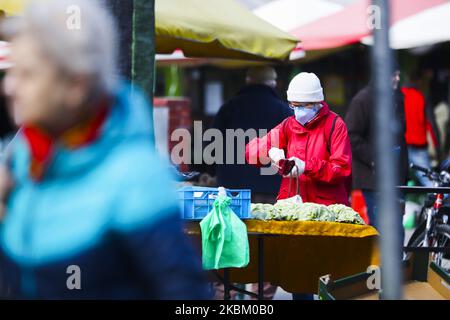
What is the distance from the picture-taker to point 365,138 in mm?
9047

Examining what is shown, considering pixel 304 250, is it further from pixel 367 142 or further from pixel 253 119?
pixel 367 142

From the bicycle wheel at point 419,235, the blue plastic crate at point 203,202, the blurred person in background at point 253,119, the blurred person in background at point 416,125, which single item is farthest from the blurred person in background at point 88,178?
the blurred person in background at point 416,125

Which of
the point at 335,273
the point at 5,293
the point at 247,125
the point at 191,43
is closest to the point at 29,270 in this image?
the point at 5,293

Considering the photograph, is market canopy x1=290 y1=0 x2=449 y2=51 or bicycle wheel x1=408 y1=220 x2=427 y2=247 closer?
bicycle wheel x1=408 y1=220 x2=427 y2=247

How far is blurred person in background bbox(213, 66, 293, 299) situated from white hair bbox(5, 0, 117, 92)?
516cm

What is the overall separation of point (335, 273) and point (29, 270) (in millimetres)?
3901

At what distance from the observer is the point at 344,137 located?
6496mm

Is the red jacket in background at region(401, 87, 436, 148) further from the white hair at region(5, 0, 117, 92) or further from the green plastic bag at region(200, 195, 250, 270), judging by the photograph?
the white hair at region(5, 0, 117, 92)

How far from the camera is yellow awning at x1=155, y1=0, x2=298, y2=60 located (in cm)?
708

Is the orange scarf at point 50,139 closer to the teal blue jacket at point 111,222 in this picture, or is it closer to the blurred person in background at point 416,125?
the teal blue jacket at point 111,222

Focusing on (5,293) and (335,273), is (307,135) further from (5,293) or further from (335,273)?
(5,293)

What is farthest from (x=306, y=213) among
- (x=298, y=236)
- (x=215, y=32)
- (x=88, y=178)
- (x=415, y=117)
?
(x=415, y=117)

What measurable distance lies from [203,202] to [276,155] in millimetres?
649

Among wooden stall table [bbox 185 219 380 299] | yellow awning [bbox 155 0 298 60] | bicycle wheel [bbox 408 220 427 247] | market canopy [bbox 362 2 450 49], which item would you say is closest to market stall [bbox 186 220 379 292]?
wooden stall table [bbox 185 219 380 299]
